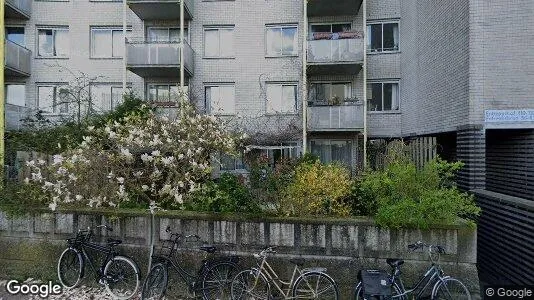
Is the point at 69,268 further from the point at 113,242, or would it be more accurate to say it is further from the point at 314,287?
the point at 314,287

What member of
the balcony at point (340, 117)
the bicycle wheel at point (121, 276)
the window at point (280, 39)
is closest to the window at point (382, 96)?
the balcony at point (340, 117)

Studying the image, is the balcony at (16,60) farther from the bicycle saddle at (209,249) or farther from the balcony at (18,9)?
the bicycle saddle at (209,249)

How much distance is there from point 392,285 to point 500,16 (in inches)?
270

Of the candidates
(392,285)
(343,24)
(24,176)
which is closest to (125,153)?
(24,176)

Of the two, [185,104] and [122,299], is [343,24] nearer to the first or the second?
[185,104]

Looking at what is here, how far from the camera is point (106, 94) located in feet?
58.7

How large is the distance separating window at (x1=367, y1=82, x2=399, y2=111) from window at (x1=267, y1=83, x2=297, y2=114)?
3807 millimetres

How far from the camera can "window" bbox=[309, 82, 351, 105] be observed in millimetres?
17312

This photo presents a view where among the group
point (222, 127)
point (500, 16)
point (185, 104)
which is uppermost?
point (500, 16)

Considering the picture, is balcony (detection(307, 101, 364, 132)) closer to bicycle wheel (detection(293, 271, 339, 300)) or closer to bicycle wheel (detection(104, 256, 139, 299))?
bicycle wheel (detection(293, 271, 339, 300))

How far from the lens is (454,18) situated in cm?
898
